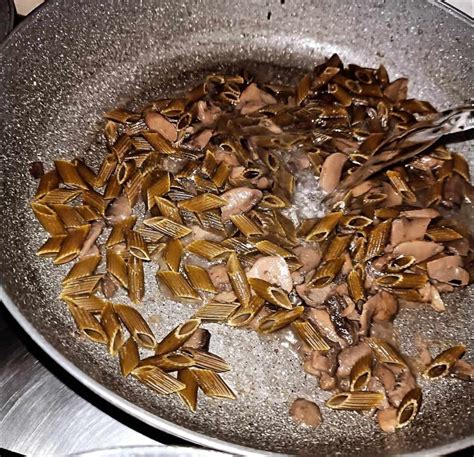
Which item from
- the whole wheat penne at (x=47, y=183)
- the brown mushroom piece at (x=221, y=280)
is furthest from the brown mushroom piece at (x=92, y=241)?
the brown mushroom piece at (x=221, y=280)

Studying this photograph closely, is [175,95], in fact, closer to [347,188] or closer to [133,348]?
[347,188]

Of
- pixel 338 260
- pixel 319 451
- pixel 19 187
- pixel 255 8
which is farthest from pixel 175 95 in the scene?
pixel 319 451

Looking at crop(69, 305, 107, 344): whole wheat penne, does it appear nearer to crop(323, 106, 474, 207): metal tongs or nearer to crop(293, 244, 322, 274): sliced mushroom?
crop(293, 244, 322, 274): sliced mushroom

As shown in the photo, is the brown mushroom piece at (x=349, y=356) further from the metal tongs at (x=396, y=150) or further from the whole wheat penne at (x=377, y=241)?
the metal tongs at (x=396, y=150)

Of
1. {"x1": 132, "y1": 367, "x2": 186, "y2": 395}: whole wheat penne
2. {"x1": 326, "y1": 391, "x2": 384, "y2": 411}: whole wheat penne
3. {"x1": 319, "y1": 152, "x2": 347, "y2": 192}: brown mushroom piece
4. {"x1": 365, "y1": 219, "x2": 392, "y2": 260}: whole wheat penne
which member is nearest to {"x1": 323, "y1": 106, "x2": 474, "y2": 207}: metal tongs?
{"x1": 319, "y1": 152, "x2": 347, "y2": 192}: brown mushroom piece

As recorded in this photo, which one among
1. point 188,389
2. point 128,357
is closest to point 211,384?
point 188,389

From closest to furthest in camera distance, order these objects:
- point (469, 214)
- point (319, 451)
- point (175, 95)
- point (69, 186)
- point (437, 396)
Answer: point (319, 451) → point (437, 396) → point (69, 186) → point (469, 214) → point (175, 95)
